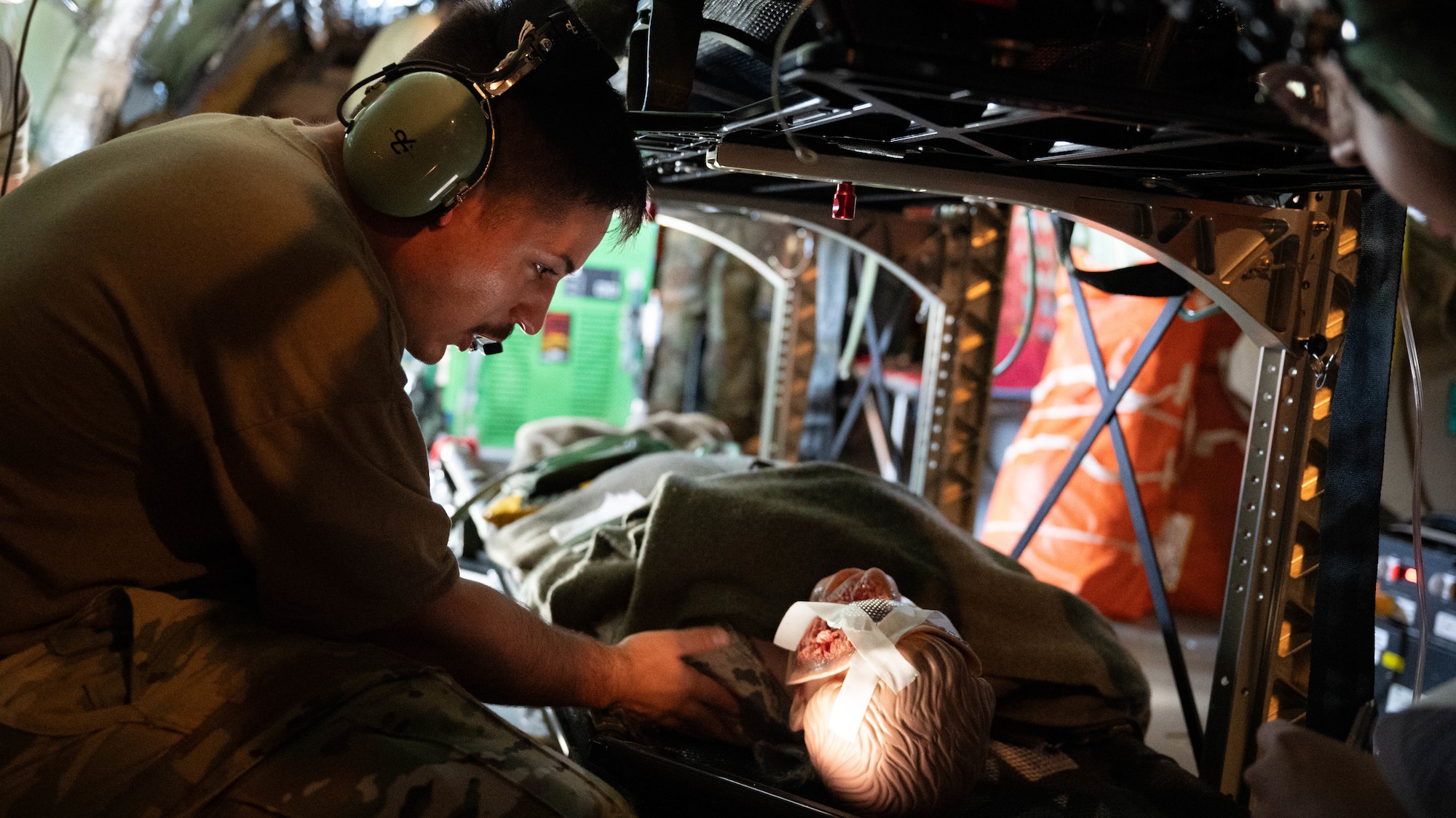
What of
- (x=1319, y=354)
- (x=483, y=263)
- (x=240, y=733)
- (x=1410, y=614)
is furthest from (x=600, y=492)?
(x=1410, y=614)

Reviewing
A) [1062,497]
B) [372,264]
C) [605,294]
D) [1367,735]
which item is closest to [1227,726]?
[1367,735]

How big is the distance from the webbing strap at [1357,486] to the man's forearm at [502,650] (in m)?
1.10

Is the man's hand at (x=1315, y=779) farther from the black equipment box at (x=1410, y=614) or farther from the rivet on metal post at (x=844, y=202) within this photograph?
the black equipment box at (x=1410, y=614)

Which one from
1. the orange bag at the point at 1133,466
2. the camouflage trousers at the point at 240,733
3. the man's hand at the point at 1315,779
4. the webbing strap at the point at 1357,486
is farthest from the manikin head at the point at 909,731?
the orange bag at the point at 1133,466

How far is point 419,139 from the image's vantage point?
1.27 metres

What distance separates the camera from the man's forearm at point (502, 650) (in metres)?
1.35

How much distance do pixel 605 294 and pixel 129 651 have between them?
228 inches

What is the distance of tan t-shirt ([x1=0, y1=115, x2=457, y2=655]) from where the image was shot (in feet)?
3.61

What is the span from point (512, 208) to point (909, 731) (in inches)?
33.9

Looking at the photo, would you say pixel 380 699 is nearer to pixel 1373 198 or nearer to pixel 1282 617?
pixel 1282 617

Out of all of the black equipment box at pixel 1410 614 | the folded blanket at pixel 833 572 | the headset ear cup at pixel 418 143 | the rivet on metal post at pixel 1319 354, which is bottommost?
the black equipment box at pixel 1410 614

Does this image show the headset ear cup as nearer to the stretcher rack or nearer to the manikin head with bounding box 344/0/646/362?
the manikin head with bounding box 344/0/646/362

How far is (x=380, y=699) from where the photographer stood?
1158mm

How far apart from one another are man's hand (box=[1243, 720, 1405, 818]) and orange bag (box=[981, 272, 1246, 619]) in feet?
10.3
